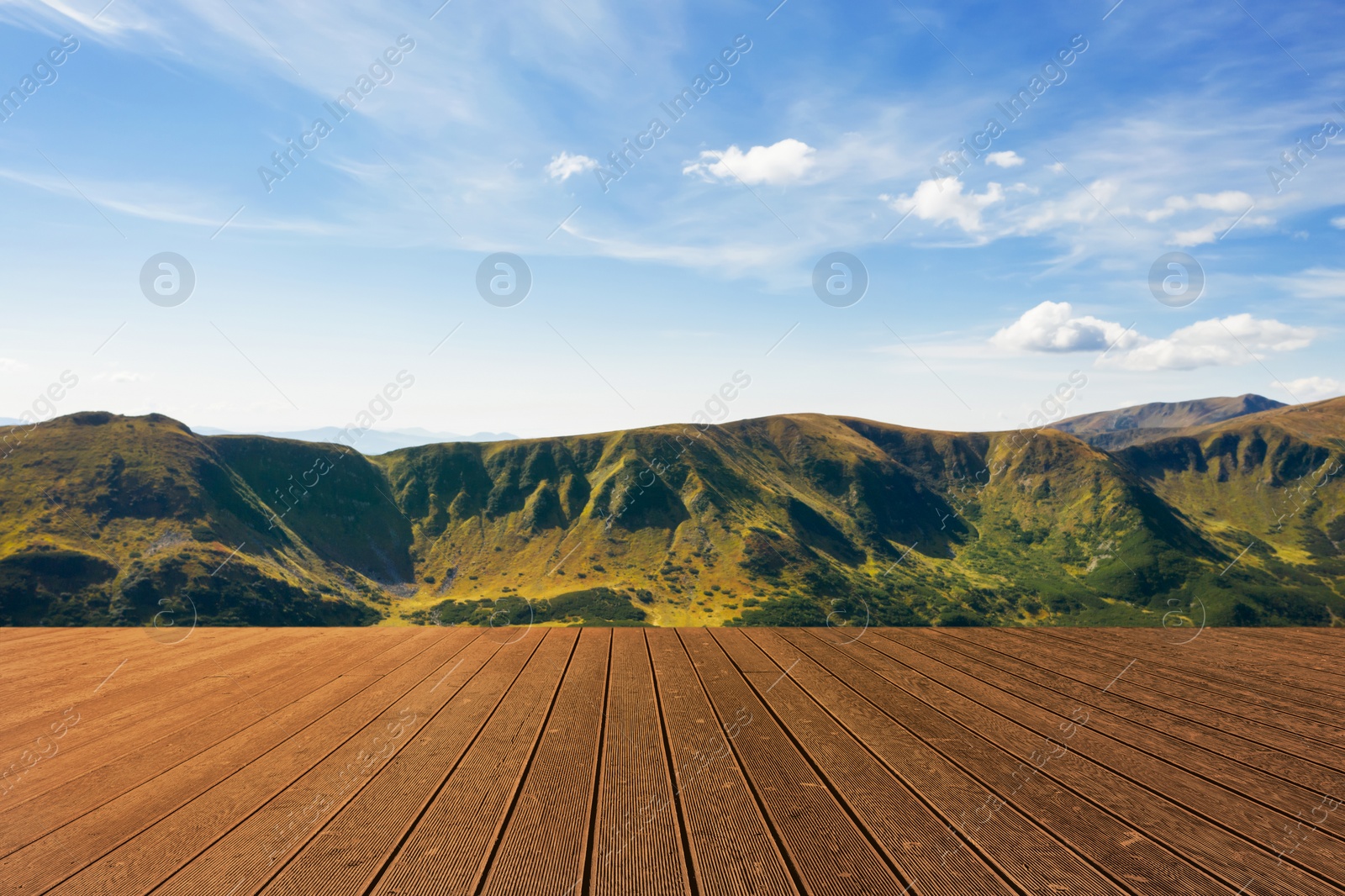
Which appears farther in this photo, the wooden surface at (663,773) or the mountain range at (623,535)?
the mountain range at (623,535)

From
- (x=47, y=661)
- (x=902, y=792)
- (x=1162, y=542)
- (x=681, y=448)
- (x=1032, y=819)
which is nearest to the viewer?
(x=1032, y=819)

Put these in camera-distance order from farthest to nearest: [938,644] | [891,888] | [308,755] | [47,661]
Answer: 1. [938,644]
2. [47,661]
3. [308,755]
4. [891,888]

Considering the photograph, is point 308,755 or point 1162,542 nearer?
point 308,755

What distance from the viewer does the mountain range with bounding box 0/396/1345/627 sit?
313ft

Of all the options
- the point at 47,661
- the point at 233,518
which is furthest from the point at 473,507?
the point at 47,661

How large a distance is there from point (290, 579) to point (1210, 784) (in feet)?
398

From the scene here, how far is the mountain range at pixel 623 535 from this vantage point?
9550 centimetres

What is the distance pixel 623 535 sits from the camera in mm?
140750

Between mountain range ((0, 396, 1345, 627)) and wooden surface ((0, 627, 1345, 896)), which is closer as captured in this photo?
wooden surface ((0, 627, 1345, 896))

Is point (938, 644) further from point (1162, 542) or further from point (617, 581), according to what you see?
point (1162, 542)

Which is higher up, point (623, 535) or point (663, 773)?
point (623, 535)

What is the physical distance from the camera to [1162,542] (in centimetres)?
15025

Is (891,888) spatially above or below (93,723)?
below

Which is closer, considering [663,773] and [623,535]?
[663,773]
